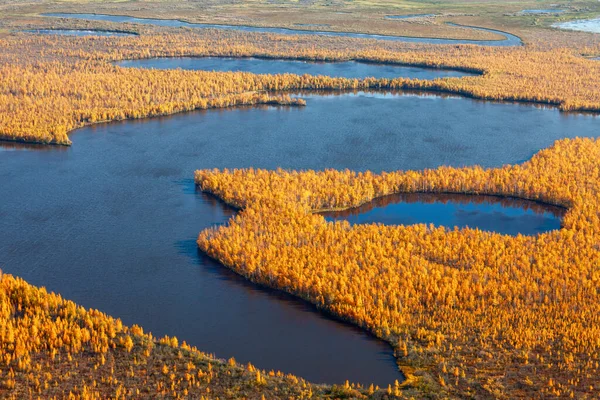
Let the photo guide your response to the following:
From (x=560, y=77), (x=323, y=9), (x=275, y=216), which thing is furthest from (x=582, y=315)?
(x=323, y=9)

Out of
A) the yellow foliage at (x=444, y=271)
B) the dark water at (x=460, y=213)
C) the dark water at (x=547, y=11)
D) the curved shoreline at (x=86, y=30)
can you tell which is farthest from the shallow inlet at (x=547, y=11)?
the dark water at (x=460, y=213)

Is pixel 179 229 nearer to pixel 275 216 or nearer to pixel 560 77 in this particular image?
pixel 275 216

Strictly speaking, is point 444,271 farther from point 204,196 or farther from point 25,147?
point 25,147

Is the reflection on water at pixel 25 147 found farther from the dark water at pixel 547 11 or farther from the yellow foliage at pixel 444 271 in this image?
the dark water at pixel 547 11

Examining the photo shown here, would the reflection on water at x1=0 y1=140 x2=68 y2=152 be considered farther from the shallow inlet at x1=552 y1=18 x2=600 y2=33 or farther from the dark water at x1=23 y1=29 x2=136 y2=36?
the shallow inlet at x1=552 y1=18 x2=600 y2=33

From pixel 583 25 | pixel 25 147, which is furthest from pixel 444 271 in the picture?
pixel 583 25
